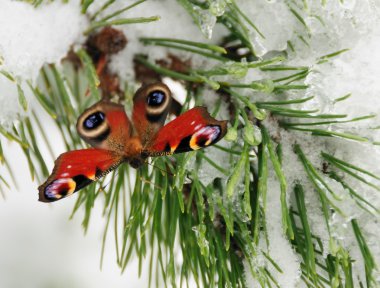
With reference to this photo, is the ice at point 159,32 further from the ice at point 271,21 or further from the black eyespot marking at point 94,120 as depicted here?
the black eyespot marking at point 94,120

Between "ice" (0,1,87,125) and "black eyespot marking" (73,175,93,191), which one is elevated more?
"ice" (0,1,87,125)

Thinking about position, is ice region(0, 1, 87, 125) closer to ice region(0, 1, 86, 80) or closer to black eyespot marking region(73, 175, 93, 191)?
ice region(0, 1, 86, 80)

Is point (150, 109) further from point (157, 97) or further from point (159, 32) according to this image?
point (159, 32)

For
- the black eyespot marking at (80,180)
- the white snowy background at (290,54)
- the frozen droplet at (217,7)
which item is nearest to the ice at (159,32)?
the white snowy background at (290,54)

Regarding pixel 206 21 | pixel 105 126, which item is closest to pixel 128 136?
pixel 105 126

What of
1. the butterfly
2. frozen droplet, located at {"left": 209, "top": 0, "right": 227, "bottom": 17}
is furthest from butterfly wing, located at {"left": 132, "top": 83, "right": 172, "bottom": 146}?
frozen droplet, located at {"left": 209, "top": 0, "right": 227, "bottom": 17}

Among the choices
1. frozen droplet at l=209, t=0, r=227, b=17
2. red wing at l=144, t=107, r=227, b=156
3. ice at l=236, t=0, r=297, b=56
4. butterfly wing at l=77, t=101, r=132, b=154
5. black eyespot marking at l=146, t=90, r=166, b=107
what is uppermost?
ice at l=236, t=0, r=297, b=56
